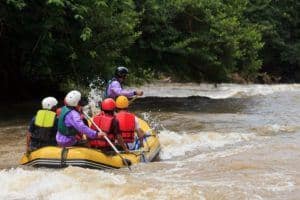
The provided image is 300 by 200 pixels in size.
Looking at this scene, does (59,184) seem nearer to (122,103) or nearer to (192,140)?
(122,103)

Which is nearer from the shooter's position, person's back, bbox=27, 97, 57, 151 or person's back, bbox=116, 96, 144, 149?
person's back, bbox=27, 97, 57, 151

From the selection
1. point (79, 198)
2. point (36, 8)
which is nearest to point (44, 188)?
point (79, 198)

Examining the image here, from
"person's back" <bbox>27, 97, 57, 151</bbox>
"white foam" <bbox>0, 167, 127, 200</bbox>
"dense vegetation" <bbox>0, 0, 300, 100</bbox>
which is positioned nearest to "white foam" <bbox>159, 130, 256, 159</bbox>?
"person's back" <bbox>27, 97, 57, 151</bbox>

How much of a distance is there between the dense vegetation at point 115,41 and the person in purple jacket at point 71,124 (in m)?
4.72

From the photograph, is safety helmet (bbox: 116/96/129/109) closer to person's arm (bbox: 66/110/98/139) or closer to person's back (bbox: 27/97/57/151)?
person's arm (bbox: 66/110/98/139)

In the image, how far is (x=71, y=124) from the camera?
8.67m

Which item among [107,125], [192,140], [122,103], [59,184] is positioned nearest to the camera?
[59,184]

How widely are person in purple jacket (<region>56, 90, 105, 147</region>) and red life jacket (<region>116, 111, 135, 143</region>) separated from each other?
575mm

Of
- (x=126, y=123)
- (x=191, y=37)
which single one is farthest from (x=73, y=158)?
(x=191, y=37)

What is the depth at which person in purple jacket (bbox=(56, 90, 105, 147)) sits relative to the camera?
8.62 m

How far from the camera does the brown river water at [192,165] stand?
745 centimetres

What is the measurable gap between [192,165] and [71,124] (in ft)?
6.65

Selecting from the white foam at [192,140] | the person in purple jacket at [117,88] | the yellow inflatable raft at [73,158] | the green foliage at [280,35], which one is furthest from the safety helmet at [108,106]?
the green foliage at [280,35]

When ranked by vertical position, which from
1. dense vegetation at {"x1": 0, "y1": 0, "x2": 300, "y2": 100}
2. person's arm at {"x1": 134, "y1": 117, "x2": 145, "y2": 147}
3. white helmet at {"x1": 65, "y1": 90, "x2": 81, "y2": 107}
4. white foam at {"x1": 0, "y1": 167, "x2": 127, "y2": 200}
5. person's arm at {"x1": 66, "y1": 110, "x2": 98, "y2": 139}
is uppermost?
dense vegetation at {"x1": 0, "y1": 0, "x2": 300, "y2": 100}
